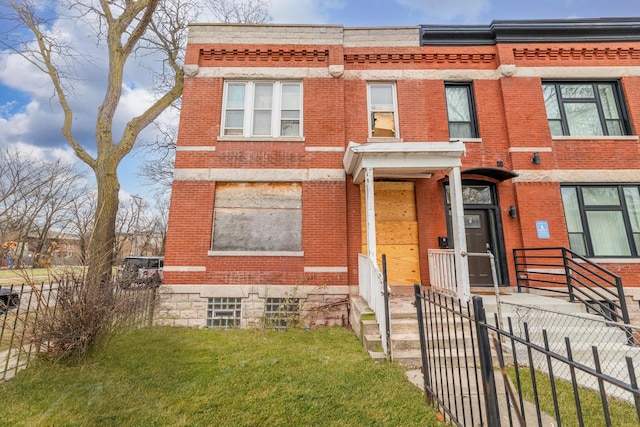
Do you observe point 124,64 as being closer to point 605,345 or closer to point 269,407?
point 269,407

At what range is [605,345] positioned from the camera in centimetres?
531

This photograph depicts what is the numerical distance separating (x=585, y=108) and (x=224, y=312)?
42.0 feet

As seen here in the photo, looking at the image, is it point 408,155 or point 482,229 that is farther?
point 482,229

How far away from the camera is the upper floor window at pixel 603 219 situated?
8.19 meters

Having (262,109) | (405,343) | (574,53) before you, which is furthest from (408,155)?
(574,53)

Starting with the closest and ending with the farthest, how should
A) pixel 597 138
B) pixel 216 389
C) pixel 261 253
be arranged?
pixel 216 389
pixel 261 253
pixel 597 138

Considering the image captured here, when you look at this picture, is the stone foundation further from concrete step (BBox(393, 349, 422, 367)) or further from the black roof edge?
the black roof edge

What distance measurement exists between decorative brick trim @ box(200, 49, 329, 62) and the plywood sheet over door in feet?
15.1

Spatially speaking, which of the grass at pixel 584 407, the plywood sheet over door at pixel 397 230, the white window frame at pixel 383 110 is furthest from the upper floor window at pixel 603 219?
the grass at pixel 584 407

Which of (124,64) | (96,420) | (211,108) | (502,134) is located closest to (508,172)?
(502,134)

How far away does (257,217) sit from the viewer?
8391 millimetres

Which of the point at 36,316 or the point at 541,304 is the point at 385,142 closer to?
the point at 541,304

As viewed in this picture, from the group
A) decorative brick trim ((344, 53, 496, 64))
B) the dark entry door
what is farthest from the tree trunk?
the dark entry door

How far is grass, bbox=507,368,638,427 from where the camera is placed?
3465 mm
